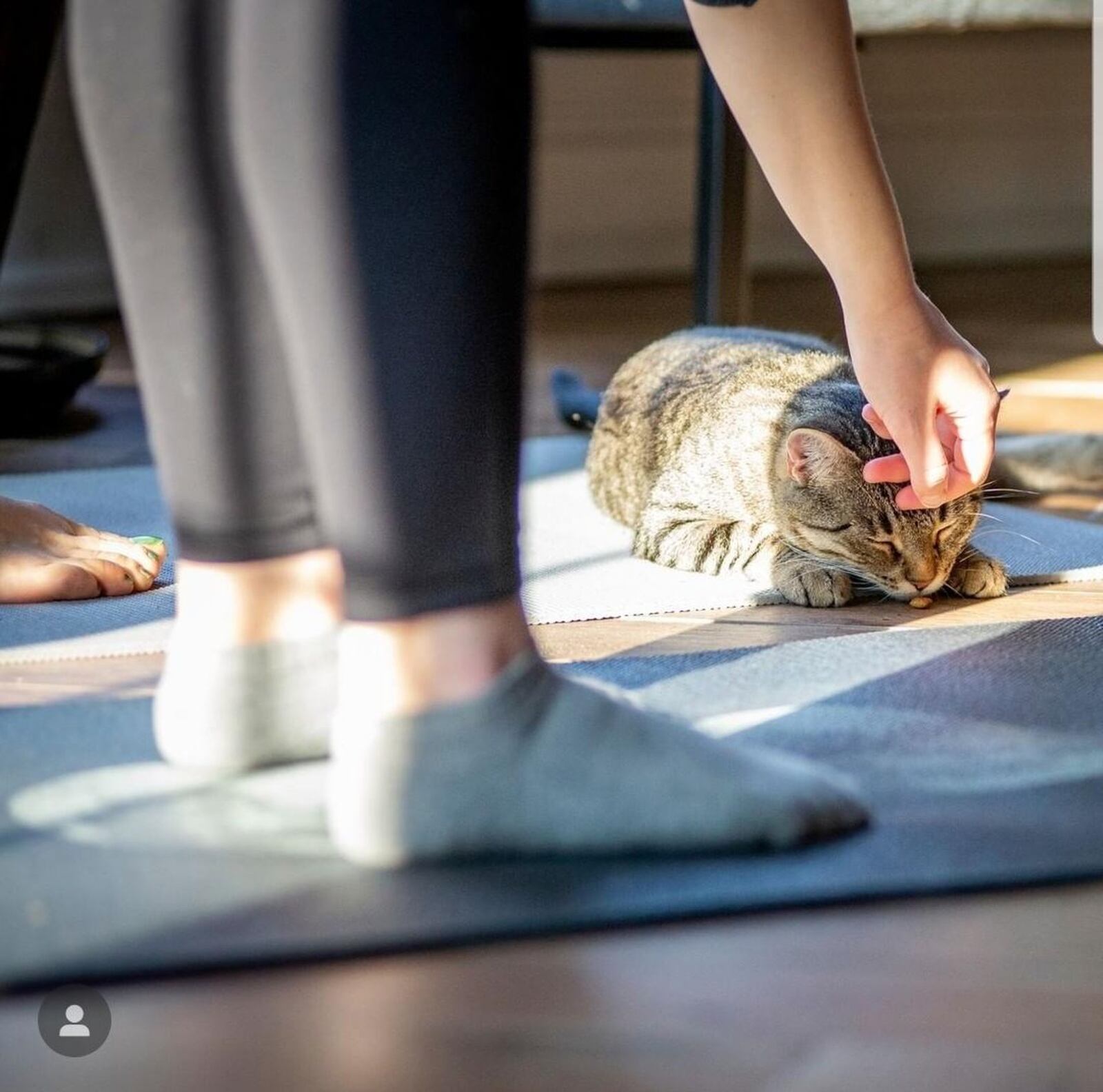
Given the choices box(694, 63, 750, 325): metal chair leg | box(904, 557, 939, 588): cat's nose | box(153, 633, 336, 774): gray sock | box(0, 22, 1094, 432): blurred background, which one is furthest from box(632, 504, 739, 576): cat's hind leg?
box(0, 22, 1094, 432): blurred background

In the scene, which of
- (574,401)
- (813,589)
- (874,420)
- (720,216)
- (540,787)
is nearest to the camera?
(540,787)

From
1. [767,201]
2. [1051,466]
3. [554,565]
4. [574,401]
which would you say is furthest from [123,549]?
[767,201]

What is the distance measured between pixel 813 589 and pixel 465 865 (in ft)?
2.49

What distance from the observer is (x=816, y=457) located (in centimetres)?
166

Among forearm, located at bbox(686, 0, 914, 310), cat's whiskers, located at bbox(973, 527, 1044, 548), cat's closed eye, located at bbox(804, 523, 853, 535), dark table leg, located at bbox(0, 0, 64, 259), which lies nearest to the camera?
forearm, located at bbox(686, 0, 914, 310)

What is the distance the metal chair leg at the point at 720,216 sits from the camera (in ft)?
8.67

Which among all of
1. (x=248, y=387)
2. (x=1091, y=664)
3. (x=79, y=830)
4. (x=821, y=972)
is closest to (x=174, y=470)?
(x=248, y=387)

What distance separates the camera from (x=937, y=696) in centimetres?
117

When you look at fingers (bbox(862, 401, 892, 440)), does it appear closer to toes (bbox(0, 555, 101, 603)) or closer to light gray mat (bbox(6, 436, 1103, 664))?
light gray mat (bbox(6, 436, 1103, 664))

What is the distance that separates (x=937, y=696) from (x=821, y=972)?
17.5 inches

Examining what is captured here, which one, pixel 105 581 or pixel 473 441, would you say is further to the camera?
pixel 105 581

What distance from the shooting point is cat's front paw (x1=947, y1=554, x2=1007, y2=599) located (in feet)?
5.08

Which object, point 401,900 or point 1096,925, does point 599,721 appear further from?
point 1096,925

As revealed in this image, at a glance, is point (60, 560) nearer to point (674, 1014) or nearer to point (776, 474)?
point (776, 474)
